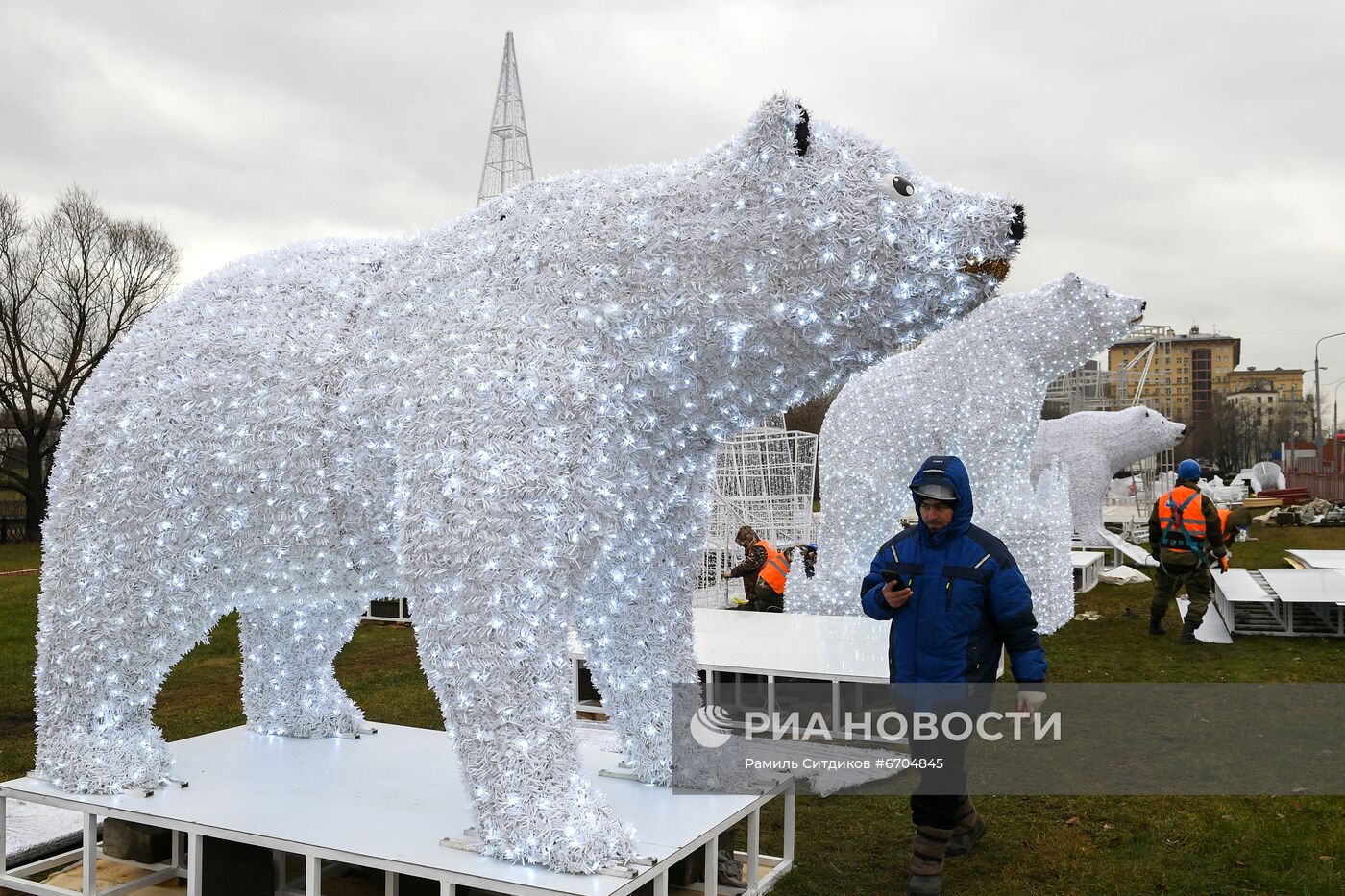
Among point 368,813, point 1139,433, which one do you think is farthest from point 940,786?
point 1139,433

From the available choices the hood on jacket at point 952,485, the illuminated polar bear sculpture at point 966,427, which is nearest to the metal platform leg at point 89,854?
the hood on jacket at point 952,485

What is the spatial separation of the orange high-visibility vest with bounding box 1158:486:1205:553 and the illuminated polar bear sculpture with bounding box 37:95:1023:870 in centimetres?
607

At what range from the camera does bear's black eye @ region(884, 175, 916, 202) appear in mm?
2648

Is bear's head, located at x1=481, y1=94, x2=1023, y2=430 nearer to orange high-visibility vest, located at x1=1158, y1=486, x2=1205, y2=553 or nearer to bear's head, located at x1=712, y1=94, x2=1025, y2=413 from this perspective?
bear's head, located at x1=712, y1=94, x2=1025, y2=413

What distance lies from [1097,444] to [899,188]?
457 inches

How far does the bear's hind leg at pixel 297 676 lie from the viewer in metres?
3.99

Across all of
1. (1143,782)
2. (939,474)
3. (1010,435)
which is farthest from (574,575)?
(1010,435)

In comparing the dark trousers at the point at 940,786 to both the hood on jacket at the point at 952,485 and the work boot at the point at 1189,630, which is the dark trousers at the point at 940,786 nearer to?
the hood on jacket at the point at 952,485

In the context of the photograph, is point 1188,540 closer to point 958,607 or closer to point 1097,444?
point 1097,444

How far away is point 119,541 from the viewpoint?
3.15 m

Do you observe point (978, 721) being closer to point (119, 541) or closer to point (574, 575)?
point (574, 575)

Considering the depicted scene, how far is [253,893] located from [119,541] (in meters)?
1.18

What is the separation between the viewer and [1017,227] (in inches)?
106

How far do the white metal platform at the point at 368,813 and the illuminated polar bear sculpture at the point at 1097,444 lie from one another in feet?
35.2
